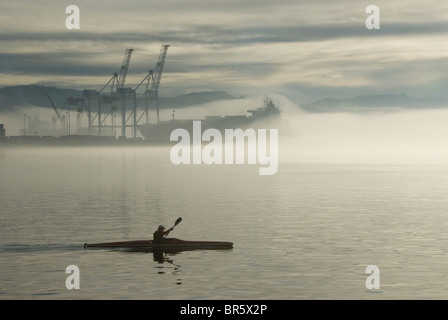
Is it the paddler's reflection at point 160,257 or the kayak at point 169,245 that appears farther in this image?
the kayak at point 169,245

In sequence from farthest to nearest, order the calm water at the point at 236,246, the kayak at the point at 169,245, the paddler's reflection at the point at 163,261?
1. the kayak at the point at 169,245
2. the paddler's reflection at the point at 163,261
3. the calm water at the point at 236,246

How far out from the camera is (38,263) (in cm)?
4372

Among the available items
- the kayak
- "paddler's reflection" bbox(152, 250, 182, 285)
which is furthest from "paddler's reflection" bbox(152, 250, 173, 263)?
the kayak

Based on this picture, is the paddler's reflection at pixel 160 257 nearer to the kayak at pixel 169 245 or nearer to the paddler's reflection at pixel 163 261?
the paddler's reflection at pixel 163 261

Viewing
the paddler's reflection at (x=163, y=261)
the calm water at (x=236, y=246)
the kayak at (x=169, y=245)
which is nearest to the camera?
the calm water at (x=236, y=246)

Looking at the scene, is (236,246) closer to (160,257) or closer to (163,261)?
(160,257)

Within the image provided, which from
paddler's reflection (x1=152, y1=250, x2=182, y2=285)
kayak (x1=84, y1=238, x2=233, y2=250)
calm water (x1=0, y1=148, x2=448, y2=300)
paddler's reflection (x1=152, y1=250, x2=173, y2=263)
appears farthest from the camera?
kayak (x1=84, y1=238, x2=233, y2=250)

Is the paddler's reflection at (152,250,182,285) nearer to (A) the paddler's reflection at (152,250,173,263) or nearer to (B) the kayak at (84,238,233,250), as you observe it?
(A) the paddler's reflection at (152,250,173,263)

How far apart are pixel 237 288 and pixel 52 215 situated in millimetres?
43736

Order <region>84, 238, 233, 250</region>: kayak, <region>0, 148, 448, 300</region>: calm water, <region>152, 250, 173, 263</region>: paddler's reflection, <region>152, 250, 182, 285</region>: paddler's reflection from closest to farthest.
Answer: <region>0, 148, 448, 300</region>: calm water < <region>152, 250, 182, 285</region>: paddler's reflection < <region>152, 250, 173, 263</region>: paddler's reflection < <region>84, 238, 233, 250</region>: kayak

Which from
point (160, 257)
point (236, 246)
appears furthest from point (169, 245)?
point (236, 246)

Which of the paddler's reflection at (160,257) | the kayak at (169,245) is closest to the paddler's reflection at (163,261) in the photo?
the paddler's reflection at (160,257)

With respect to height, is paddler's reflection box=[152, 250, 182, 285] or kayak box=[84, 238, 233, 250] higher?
kayak box=[84, 238, 233, 250]
